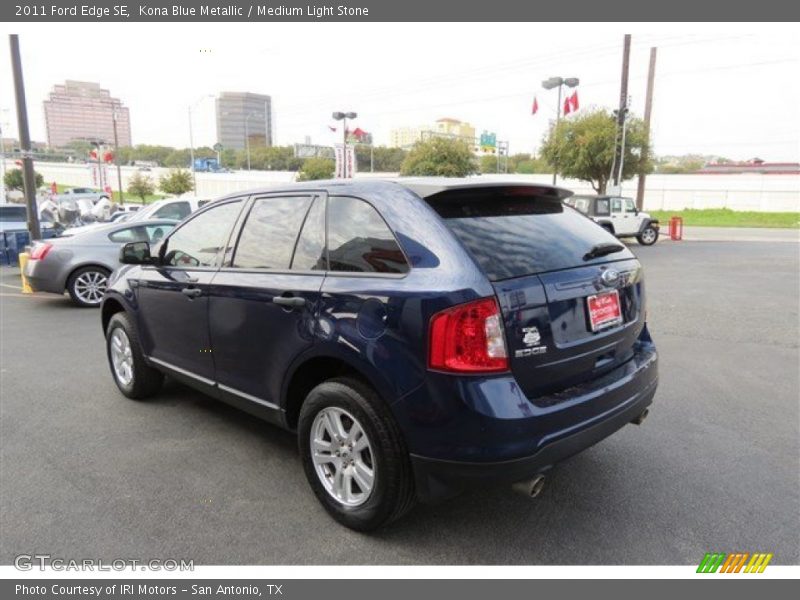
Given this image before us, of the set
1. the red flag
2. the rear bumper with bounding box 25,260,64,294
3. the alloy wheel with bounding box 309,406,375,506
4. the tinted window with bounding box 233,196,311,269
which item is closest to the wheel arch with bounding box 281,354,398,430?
the alloy wheel with bounding box 309,406,375,506

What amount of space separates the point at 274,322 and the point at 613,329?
1835 millimetres

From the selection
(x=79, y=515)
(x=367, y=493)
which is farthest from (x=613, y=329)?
(x=79, y=515)

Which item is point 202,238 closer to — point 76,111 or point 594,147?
point 594,147

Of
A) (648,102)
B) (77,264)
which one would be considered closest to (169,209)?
(77,264)

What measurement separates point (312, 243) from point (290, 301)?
14.1 inches

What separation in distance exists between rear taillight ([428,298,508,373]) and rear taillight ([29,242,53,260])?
9.14 meters

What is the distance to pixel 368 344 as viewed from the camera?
2662 millimetres

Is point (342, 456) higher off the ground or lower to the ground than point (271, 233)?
lower

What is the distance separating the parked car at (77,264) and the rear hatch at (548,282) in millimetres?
7623

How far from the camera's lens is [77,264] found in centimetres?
934

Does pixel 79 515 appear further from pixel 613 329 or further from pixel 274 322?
pixel 613 329

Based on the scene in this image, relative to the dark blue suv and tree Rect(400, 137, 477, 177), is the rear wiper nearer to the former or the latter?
the dark blue suv

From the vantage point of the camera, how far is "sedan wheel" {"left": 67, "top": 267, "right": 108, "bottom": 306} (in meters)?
9.43

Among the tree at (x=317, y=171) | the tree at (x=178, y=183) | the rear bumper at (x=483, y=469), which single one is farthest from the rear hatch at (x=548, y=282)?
the tree at (x=178, y=183)
